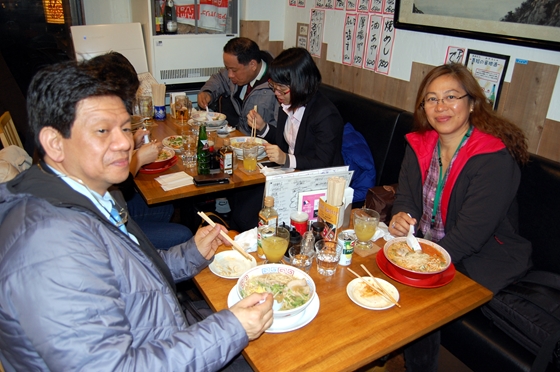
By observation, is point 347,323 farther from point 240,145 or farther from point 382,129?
point 382,129

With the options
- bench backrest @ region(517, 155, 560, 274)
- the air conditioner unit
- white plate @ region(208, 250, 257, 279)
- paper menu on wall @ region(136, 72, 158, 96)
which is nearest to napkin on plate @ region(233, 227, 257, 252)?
white plate @ region(208, 250, 257, 279)

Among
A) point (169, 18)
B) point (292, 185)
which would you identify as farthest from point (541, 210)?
point (169, 18)

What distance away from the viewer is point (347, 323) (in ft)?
4.21

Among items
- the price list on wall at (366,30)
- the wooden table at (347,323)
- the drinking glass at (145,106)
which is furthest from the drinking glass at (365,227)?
the drinking glass at (145,106)

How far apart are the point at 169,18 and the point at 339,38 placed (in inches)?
64.7

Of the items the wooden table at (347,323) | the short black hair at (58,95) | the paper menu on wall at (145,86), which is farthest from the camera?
the paper menu on wall at (145,86)

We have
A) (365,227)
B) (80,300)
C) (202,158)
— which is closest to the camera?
(80,300)

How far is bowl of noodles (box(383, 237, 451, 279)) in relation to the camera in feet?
4.86

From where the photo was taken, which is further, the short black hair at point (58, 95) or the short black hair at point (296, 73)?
the short black hair at point (296, 73)

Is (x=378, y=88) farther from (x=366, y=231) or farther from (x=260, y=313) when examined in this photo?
(x=260, y=313)

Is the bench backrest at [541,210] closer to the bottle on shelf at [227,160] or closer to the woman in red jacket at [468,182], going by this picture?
the woman in red jacket at [468,182]

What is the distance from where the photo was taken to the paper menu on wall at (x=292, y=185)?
161 cm

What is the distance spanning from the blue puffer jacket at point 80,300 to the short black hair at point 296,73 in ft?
5.59

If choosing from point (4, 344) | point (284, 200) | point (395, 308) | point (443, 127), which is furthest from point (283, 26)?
point (4, 344)
